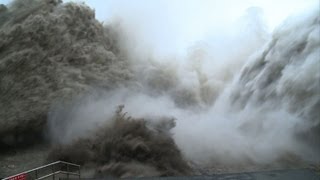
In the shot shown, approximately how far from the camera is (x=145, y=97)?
37.3m

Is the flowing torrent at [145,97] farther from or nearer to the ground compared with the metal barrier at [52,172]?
farther from the ground

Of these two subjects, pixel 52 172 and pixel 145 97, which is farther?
pixel 145 97

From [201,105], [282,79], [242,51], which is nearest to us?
[282,79]

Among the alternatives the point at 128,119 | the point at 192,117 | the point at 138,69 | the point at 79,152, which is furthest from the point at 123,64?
the point at 79,152

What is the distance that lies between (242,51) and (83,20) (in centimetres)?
1453

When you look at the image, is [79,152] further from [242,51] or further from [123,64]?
[242,51]

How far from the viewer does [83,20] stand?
131ft

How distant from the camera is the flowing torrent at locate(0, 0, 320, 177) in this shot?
83.3 ft

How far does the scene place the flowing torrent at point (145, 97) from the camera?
2539 cm

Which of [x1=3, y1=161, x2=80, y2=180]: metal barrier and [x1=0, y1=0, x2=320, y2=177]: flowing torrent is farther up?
[x1=0, y1=0, x2=320, y2=177]: flowing torrent

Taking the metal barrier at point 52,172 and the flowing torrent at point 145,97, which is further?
the flowing torrent at point 145,97

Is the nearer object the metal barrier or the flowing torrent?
the metal barrier

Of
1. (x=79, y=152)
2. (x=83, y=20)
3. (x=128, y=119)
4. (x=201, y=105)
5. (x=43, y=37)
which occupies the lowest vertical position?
(x=79, y=152)

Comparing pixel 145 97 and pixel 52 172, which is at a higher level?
pixel 145 97
